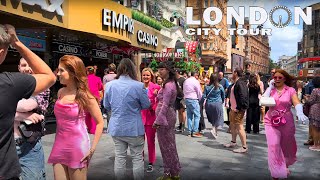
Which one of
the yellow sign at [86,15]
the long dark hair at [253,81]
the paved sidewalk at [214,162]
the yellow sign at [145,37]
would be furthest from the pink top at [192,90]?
the yellow sign at [145,37]

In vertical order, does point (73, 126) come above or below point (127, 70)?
below

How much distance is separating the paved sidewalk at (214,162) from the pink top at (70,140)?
1967mm

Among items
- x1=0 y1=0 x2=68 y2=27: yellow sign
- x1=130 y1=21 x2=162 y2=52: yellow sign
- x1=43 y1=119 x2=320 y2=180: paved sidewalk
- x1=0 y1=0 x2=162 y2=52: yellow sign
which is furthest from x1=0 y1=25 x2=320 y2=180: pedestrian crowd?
x1=130 y1=21 x2=162 y2=52: yellow sign

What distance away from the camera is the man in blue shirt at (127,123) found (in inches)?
165

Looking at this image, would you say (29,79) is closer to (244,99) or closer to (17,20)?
(244,99)

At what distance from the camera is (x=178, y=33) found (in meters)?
30.6

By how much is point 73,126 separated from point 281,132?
3215mm

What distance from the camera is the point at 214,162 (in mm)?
6078

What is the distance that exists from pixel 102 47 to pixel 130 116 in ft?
37.8

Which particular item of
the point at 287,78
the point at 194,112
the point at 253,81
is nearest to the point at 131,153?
the point at 287,78

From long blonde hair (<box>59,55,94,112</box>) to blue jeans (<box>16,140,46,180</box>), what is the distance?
544mm

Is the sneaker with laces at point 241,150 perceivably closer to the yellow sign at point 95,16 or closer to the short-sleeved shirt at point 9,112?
the yellow sign at point 95,16

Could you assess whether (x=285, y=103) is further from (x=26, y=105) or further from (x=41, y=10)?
(x=41, y=10)

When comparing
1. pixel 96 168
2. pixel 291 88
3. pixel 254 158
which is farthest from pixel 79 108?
pixel 254 158
